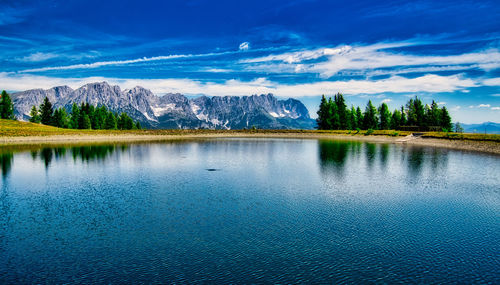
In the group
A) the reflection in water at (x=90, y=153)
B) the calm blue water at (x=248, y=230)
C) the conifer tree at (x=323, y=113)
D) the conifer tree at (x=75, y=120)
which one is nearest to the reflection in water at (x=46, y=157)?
the reflection in water at (x=90, y=153)

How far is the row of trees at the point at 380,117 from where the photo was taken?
155 metres

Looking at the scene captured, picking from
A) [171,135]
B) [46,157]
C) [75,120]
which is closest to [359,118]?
[171,135]

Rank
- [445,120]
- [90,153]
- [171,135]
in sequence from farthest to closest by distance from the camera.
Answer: [171,135] → [445,120] → [90,153]

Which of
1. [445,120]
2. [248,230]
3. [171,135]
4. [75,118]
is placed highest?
[75,118]

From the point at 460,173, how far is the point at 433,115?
5026 inches

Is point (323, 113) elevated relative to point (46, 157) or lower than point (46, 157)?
elevated

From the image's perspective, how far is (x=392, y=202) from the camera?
28.2 m

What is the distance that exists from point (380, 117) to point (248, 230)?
171m

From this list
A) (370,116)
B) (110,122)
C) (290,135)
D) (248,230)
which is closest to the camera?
(248,230)

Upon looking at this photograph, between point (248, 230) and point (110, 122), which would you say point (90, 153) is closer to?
point (248, 230)

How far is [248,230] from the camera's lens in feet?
67.4

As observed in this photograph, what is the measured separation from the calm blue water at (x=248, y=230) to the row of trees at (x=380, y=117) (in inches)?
5163

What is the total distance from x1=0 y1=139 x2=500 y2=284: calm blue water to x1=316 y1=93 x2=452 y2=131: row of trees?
131128 mm

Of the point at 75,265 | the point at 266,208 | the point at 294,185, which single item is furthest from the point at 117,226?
the point at 294,185
